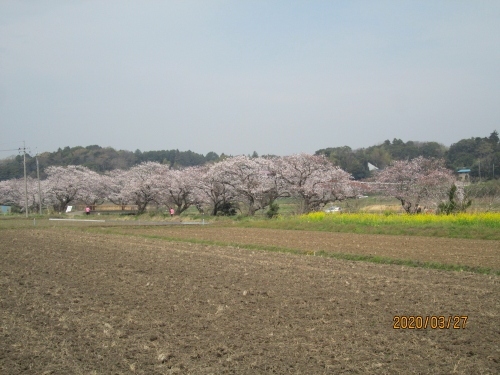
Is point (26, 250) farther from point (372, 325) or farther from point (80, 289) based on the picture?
point (372, 325)

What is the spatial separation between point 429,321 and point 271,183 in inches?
1584

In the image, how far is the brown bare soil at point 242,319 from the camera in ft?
21.4

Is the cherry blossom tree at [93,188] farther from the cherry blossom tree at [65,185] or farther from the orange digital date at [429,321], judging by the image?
the orange digital date at [429,321]

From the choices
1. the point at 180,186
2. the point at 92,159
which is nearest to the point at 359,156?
the point at 180,186

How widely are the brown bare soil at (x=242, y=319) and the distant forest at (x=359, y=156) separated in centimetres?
5312

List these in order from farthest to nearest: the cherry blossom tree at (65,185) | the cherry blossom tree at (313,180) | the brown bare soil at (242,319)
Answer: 1. the cherry blossom tree at (65,185)
2. the cherry blossom tree at (313,180)
3. the brown bare soil at (242,319)

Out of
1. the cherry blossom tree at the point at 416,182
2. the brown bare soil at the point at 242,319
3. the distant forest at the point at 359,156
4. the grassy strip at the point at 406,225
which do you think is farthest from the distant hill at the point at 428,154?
the brown bare soil at the point at 242,319

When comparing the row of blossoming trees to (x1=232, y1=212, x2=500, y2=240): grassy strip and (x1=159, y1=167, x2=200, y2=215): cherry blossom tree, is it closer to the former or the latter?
(x1=159, y1=167, x2=200, y2=215): cherry blossom tree

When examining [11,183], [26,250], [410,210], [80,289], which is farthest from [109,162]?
[80,289]

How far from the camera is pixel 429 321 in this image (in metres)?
8.17

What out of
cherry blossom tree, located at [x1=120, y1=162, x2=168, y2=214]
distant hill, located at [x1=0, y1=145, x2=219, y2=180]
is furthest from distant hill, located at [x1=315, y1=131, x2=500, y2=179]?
distant hill, located at [x1=0, y1=145, x2=219, y2=180]

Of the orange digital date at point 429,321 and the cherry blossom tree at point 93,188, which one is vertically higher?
the cherry blossom tree at point 93,188

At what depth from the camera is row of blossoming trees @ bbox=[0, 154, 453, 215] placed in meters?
41.5

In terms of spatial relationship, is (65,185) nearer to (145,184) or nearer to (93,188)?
(93,188)
